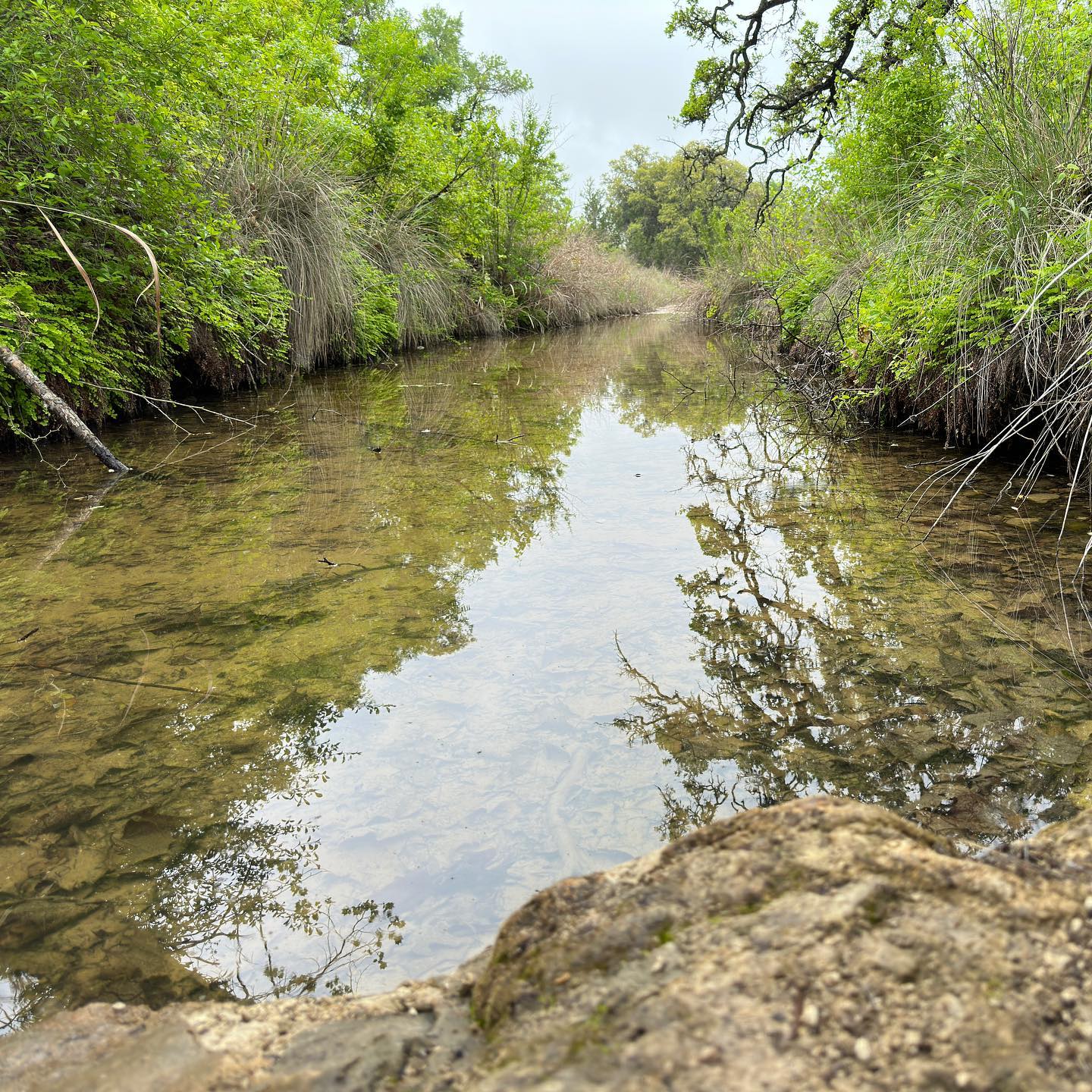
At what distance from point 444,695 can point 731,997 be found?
1.86 meters

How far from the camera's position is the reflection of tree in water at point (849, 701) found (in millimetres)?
2059

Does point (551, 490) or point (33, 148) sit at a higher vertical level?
point (33, 148)

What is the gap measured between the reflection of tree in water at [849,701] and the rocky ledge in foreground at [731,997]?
87cm

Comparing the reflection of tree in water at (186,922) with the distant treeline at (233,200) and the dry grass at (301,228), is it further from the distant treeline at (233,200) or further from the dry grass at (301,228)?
the dry grass at (301,228)

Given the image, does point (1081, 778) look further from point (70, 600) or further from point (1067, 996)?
point (70, 600)

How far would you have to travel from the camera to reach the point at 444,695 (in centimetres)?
266

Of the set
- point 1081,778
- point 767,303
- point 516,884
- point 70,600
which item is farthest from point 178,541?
point 767,303

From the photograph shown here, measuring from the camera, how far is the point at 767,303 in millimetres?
12594

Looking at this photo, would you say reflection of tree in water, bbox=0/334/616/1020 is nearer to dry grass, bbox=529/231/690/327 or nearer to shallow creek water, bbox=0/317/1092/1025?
shallow creek water, bbox=0/317/1092/1025

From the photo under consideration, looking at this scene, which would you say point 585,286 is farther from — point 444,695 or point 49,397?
point 444,695

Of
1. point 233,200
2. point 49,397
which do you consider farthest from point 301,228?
point 49,397

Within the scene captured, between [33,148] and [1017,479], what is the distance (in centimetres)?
671

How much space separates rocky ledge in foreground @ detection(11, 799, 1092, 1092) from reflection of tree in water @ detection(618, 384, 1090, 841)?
34.2 inches

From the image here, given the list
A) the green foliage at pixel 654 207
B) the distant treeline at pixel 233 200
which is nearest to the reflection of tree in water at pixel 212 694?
the distant treeline at pixel 233 200
